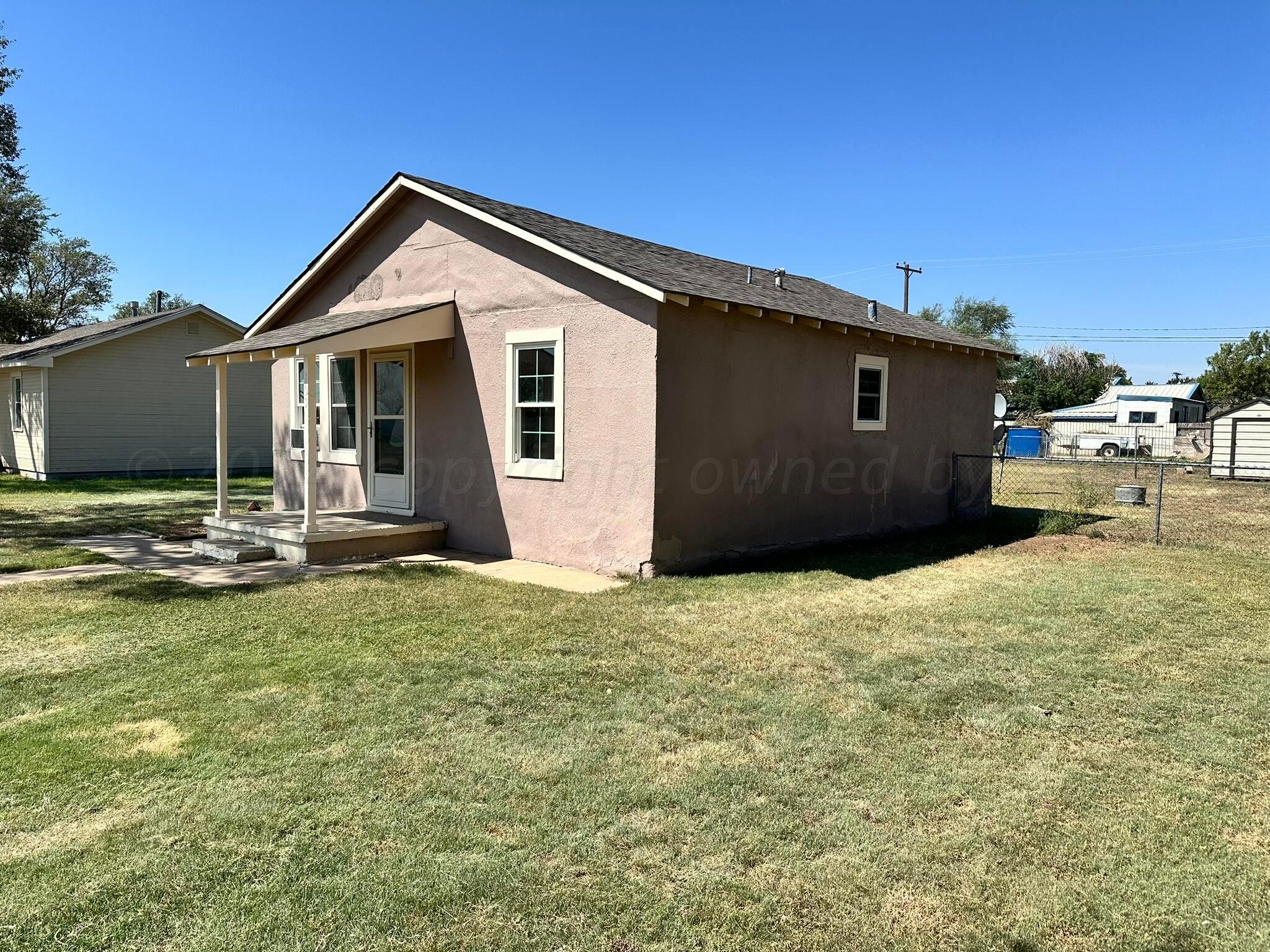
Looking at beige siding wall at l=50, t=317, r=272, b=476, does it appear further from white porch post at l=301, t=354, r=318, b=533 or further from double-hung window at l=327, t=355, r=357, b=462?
white porch post at l=301, t=354, r=318, b=533

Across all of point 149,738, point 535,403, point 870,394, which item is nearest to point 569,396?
A: point 535,403

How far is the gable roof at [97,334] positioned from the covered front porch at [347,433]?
11.6 m

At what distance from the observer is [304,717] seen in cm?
427

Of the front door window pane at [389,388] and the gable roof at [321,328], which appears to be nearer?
the gable roof at [321,328]

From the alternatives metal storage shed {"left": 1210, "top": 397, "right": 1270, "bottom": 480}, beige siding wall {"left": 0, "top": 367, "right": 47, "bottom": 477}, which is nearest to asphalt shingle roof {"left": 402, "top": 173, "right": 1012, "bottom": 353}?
metal storage shed {"left": 1210, "top": 397, "right": 1270, "bottom": 480}

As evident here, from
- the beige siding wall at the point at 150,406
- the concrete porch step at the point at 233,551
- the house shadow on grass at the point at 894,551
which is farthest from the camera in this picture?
the beige siding wall at the point at 150,406

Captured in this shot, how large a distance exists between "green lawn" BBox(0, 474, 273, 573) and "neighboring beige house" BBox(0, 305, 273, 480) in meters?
1.01

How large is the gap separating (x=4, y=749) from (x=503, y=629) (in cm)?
303

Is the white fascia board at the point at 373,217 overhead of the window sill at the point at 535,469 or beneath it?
overhead

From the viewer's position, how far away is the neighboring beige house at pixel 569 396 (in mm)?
8250

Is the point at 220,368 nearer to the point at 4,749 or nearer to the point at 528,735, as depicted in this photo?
the point at 4,749

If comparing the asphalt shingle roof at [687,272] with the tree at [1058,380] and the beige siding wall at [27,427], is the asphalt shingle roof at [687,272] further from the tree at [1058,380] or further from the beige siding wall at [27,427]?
the tree at [1058,380]

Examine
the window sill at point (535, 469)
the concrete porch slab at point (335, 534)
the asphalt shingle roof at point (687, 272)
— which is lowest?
the concrete porch slab at point (335, 534)

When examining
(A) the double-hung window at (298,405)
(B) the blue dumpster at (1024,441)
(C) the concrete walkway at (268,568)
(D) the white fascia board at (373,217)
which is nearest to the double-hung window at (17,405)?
(D) the white fascia board at (373,217)
